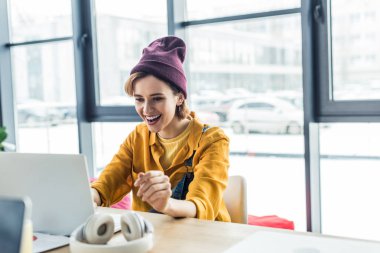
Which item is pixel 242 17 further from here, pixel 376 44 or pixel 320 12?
pixel 376 44

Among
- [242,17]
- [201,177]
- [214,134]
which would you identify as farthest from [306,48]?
[201,177]

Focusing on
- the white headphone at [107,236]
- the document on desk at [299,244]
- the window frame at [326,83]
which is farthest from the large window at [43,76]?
the document on desk at [299,244]

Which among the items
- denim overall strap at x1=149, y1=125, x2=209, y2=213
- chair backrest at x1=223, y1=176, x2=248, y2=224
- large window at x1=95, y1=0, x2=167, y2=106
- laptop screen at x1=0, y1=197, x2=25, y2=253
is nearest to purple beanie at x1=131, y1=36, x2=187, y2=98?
denim overall strap at x1=149, y1=125, x2=209, y2=213

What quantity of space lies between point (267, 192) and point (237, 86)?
2.34 feet

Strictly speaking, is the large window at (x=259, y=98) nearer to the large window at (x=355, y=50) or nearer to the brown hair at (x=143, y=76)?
the large window at (x=355, y=50)

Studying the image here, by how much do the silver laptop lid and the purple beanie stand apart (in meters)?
0.61

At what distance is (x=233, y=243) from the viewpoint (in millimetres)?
1243

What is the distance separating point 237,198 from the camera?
71.4 inches

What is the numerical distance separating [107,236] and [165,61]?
31.5 inches

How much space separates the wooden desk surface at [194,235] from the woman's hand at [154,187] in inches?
3.6

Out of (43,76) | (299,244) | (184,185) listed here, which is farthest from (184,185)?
(43,76)

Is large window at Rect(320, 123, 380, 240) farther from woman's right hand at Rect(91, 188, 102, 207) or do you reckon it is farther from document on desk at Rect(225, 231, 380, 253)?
document on desk at Rect(225, 231, 380, 253)

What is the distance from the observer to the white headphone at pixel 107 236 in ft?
3.80

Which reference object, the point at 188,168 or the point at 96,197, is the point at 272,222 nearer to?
the point at 188,168
